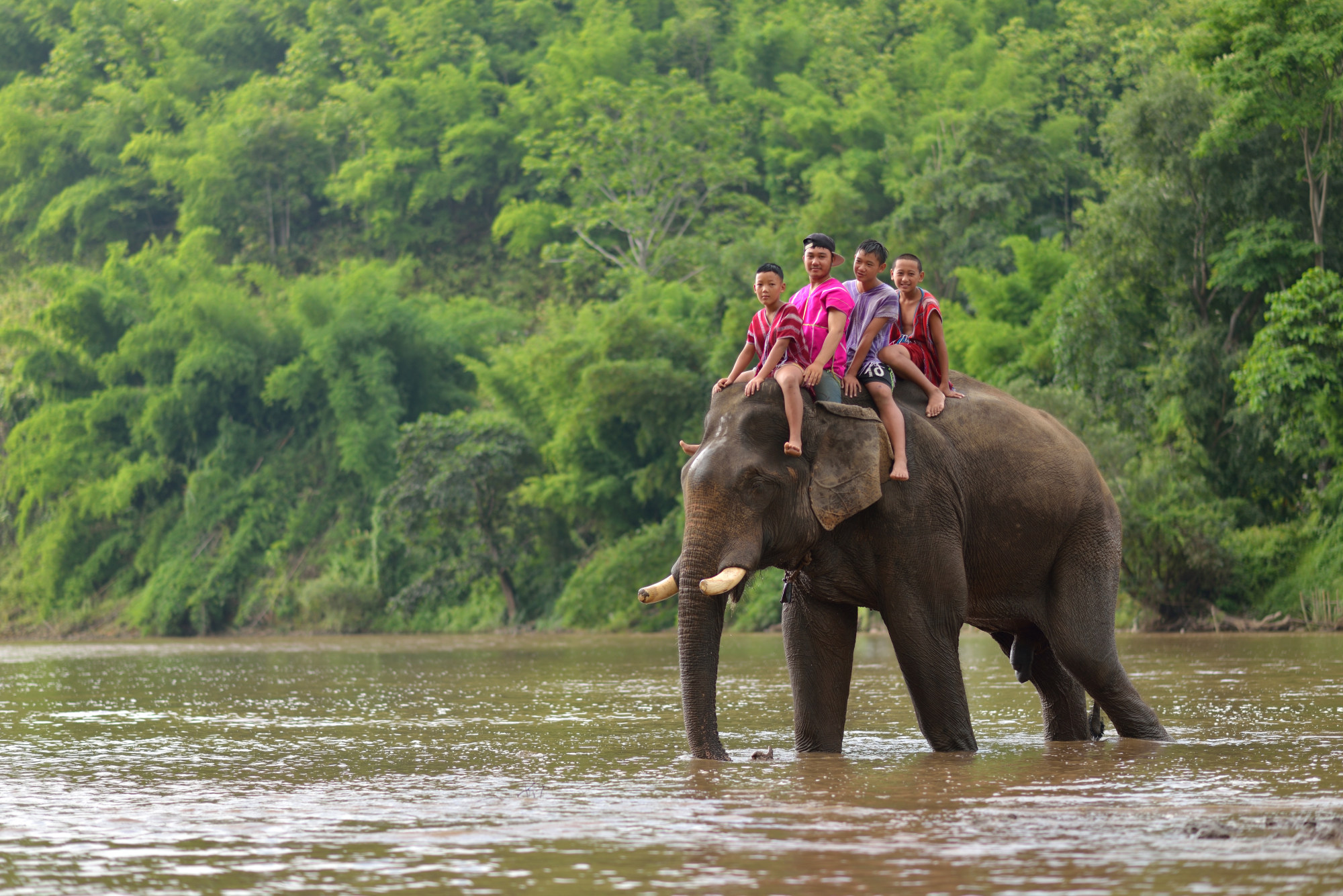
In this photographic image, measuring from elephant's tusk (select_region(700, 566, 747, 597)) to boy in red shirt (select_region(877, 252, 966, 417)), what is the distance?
1.45 metres

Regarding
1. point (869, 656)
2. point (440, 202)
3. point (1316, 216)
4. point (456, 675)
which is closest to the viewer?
point (456, 675)

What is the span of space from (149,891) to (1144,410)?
25649 mm

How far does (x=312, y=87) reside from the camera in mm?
60250

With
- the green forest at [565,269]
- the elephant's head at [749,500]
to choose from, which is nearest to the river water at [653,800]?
the elephant's head at [749,500]

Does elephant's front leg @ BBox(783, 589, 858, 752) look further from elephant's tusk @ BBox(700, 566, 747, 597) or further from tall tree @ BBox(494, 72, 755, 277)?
tall tree @ BBox(494, 72, 755, 277)

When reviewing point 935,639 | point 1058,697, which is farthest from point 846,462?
point 1058,697

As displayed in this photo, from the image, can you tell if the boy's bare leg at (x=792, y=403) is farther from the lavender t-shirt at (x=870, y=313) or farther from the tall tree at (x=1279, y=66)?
the tall tree at (x=1279, y=66)

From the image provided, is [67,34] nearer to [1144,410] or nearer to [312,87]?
[312,87]

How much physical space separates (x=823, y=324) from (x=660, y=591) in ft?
4.90

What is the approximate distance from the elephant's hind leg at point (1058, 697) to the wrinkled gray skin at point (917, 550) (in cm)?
1

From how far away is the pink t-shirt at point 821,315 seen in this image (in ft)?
25.2

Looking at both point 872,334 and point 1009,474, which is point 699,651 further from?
point 1009,474

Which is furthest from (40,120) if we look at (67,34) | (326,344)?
(326,344)

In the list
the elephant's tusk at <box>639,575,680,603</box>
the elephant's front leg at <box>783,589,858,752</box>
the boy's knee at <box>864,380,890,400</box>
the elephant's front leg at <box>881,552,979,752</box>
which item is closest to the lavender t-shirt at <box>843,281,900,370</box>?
the boy's knee at <box>864,380,890,400</box>
